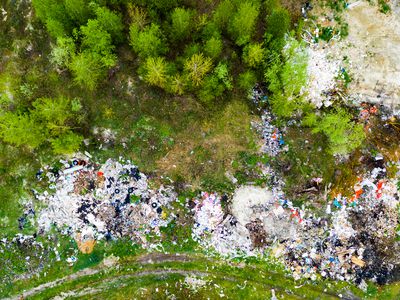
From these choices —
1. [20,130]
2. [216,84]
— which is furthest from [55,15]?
[216,84]

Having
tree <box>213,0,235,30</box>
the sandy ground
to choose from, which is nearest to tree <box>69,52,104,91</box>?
tree <box>213,0,235,30</box>

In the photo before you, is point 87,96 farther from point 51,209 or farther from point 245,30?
point 245,30

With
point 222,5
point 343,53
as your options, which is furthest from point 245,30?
point 343,53

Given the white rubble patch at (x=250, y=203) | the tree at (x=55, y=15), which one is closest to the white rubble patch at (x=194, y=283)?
the white rubble patch at (x=250, y=203)

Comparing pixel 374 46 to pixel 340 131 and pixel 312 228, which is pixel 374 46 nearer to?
pixel 340 131

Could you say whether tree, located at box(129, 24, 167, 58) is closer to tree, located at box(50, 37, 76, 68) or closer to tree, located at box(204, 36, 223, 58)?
tree, located at box(204, 36, 223, 58)

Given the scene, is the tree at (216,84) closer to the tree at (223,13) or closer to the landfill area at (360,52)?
the tree at (223,13)
